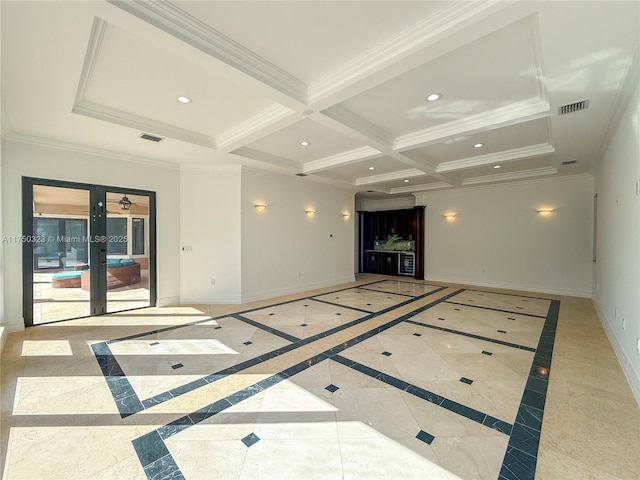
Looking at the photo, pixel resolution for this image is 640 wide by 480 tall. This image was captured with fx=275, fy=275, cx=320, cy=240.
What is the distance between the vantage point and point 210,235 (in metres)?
6.07

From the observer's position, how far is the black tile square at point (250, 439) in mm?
1965

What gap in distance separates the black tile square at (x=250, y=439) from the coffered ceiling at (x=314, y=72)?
3.08 meters

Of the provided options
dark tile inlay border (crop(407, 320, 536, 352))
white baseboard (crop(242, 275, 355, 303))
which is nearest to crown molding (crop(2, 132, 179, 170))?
white baseboard (crop(242, 275, 355, 303))

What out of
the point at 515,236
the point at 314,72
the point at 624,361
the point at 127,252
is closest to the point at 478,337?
the point at 624,361

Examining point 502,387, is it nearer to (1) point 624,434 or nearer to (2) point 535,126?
(1) point 624,434

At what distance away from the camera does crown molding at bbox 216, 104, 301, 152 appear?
3.57 m

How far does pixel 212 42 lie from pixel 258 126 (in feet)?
5.24

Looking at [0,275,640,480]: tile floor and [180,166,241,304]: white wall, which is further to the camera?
[180,166,241,304]: white wall

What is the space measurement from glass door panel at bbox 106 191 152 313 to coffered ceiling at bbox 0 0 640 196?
103 centimetres

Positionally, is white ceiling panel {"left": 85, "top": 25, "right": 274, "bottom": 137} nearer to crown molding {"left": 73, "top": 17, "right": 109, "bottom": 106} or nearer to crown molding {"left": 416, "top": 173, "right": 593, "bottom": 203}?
crown molding {"left": 73, "top": 17, "right": 109, "bottom": 106}

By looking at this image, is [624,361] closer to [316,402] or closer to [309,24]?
[316,402]

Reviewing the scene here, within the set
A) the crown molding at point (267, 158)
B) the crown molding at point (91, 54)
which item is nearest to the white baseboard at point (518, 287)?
the crown molding at point (267, 158)

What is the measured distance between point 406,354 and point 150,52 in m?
4.20

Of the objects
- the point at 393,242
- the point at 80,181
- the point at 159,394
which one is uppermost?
the point at 80,181
